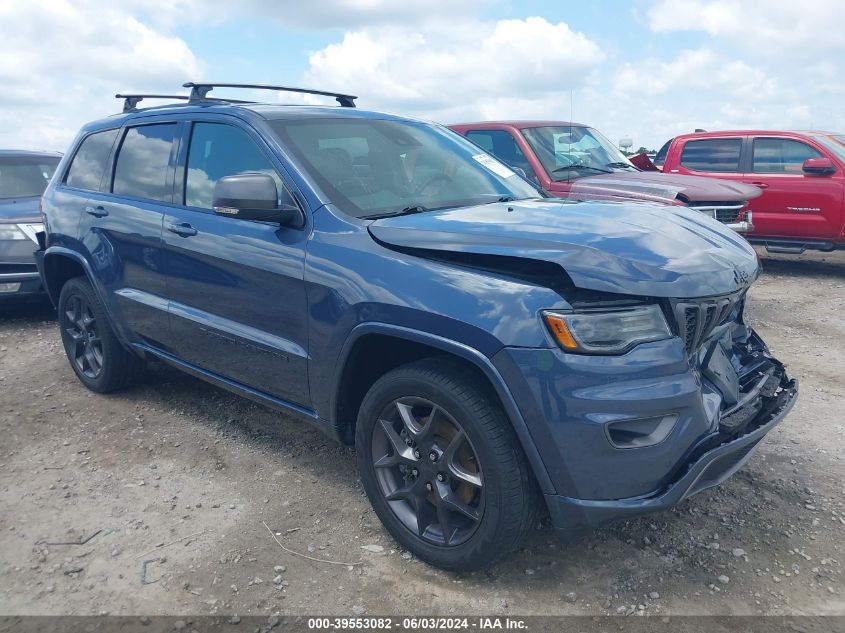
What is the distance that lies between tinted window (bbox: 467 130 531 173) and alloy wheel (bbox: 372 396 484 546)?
5.23 meters

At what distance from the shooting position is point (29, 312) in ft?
25.0

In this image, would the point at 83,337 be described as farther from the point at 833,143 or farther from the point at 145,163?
the point at 833,143

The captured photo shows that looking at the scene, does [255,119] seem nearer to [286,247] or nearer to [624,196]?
[286,247]

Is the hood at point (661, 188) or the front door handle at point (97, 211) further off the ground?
the front door handle at point (97, 211)

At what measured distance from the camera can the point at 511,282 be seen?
2.55 meters

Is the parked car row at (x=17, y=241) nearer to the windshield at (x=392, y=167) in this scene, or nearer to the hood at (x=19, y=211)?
the hood at (x=19, y=211)

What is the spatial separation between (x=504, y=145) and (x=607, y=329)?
5.72 m

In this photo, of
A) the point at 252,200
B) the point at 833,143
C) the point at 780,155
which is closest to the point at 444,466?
the point at 252,200

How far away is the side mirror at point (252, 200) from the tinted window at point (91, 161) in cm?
194

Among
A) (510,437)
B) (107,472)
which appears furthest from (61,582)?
(510,437)

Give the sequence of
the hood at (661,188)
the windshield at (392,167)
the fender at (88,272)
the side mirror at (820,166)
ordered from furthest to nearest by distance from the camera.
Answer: the side mirror at (820,166), the hood at (661,188), the fender at (88,272), the windshield at (392,167)

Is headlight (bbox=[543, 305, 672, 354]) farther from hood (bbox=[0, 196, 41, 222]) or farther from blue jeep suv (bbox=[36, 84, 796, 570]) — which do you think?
hood (bbox=[0, 196, 41, 222])

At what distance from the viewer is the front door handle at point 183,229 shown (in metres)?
3.75

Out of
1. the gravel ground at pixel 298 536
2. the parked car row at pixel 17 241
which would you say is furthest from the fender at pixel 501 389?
the parked car row at pixel 17 241
